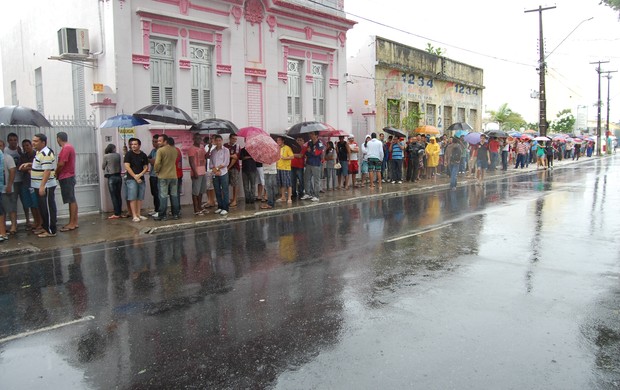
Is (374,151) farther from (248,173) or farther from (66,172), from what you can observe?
(66,172)

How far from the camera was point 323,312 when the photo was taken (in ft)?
17.2

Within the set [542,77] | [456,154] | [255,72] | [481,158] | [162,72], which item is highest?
[542,77]

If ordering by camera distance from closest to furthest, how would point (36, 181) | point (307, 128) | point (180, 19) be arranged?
point (36, 181)
point (180, 19)
point (307, 128)

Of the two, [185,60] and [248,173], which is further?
[185,60]

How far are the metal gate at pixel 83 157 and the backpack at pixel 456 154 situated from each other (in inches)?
464

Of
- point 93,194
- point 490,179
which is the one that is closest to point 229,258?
point 93,194

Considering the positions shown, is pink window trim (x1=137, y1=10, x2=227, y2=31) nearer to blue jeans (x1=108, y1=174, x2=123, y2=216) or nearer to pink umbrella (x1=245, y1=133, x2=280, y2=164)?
pink umbrella (x1=245, y1=133, x2=280, y2=164)

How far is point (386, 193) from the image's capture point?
16.8 meters

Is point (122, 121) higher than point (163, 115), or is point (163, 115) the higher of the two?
point (163, 115)

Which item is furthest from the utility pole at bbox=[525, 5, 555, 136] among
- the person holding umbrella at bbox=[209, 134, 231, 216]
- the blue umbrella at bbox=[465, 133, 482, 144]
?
the person holding umbrella at bbox=[209, 134, 231, 216]

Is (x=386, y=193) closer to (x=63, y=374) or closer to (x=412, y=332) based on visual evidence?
(x=412, y=332)

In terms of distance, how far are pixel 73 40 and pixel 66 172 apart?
15.1 ft

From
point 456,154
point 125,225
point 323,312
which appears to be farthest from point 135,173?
point 456,154

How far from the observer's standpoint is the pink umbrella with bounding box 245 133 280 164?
1286 cm
